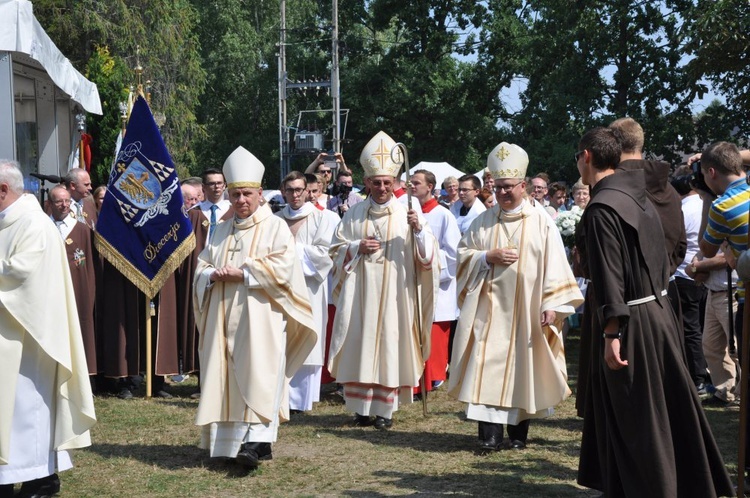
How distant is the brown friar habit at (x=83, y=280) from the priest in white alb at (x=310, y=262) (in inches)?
79.1

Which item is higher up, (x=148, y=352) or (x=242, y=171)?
(x=242, y=171)

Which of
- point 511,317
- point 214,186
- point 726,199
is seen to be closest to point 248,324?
point 511,317

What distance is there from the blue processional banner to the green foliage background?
9.28 m

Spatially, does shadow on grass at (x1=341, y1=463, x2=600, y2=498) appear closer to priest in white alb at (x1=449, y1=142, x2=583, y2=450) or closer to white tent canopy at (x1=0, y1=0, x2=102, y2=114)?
priest in white alb at (x1=449, y1=142, x2=583, y2=450)

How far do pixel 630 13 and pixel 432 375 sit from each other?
18.7 metres

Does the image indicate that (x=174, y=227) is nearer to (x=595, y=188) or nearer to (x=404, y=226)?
(x=404, y=226)

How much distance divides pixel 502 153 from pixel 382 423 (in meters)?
2.44

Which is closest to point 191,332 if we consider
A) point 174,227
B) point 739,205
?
point 174,227

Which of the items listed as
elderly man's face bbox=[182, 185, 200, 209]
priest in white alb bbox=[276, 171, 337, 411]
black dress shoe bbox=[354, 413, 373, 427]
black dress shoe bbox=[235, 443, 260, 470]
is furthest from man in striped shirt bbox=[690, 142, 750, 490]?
elderly man's face bbox=[182, 185, 200, 209]

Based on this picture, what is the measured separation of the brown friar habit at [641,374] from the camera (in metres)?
5.07

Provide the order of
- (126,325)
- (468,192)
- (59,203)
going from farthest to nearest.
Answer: (468,192), (126,325), (59,203)

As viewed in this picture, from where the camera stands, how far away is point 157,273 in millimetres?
10062

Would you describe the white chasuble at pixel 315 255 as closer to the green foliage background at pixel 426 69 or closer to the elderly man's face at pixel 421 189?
the elderly man's face at pixel 421 189

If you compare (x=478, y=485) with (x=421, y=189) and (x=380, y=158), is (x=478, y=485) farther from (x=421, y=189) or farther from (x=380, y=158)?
(x=421, y=189)
